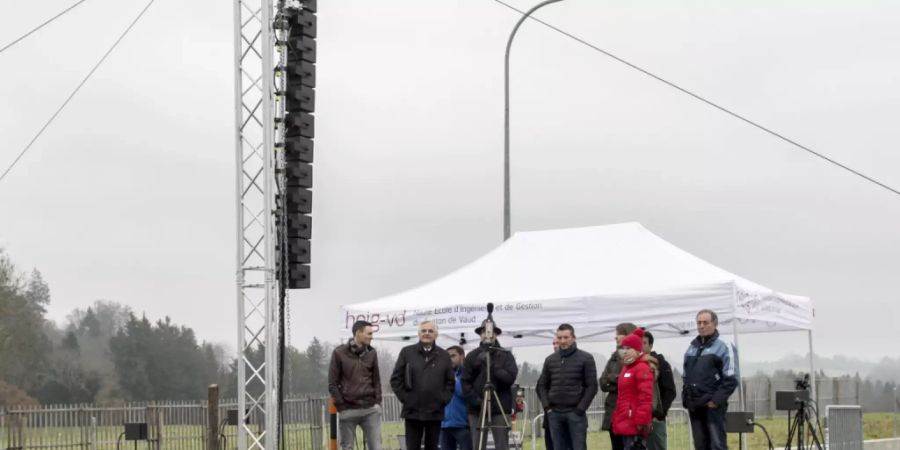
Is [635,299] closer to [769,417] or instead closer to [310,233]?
[310,233]

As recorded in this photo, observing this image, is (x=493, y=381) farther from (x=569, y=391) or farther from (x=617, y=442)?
(x=617, y=442)

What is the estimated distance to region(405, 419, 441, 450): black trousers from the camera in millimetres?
13883

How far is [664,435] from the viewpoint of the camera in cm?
1390

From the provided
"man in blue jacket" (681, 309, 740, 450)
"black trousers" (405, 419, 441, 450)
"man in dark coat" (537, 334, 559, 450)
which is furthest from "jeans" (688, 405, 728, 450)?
"black trousers" (405, 419, 441, 450)

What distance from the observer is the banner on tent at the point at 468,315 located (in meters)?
17.1

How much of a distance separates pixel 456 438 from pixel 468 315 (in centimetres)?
258

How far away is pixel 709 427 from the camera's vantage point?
45.3 feet

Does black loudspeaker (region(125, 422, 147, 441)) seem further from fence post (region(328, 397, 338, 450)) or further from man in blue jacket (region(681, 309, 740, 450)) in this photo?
man in blue jacket (region(681, 309, 740, 450))

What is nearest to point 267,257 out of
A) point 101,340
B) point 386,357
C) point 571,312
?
point 571,312

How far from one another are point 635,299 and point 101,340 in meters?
40.7

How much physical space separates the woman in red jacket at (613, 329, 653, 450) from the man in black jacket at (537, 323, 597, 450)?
153cm

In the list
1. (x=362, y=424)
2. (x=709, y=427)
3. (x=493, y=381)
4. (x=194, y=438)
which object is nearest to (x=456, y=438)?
(x=493, y=381)

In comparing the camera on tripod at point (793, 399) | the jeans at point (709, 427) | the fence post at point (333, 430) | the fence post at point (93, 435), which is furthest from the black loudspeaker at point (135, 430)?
the camera on tripod at point (793, 399)

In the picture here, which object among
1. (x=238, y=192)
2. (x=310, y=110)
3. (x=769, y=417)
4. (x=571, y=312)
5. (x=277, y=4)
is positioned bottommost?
(x=769, y=417)
